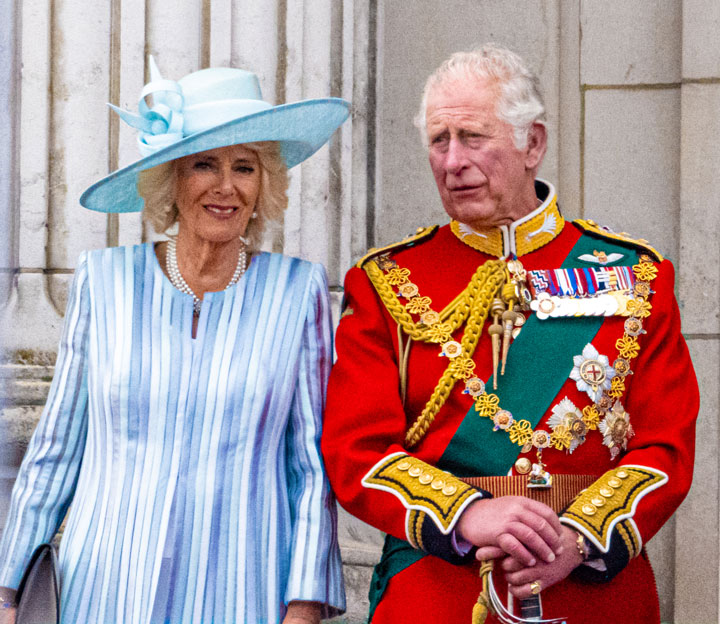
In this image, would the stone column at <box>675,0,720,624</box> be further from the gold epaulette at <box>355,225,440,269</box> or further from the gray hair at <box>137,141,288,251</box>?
the gray hair at <box>137,141,288,251</box>

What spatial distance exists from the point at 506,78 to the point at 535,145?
188mm

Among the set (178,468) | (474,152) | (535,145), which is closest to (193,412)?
(178,468)

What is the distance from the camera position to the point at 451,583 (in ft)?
7.09

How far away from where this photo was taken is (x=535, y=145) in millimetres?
2357

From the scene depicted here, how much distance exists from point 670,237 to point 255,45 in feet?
5.11

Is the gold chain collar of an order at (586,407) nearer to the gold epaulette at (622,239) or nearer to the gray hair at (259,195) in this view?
the gold epaulette at (622,239)

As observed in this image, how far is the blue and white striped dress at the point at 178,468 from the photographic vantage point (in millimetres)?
2172

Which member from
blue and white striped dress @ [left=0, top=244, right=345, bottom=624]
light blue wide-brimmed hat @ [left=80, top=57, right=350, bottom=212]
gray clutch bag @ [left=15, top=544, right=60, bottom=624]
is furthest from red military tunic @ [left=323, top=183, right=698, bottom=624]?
gray clutch bag @ [left=15, top=544, right=60, bottom=624]

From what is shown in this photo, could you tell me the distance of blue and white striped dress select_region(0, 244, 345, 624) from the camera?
2.17 meters

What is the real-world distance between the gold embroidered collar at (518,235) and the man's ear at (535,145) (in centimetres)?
10

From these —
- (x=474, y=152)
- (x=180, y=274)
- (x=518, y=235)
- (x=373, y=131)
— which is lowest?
(x=180, y=274)

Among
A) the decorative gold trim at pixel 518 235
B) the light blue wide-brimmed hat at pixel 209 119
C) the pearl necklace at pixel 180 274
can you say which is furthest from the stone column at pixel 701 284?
the pearl necklace at pixel 180 274

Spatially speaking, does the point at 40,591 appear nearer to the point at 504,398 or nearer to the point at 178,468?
the point at 178,468

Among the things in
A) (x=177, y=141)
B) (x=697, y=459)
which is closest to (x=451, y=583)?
(x=177, y=141)
